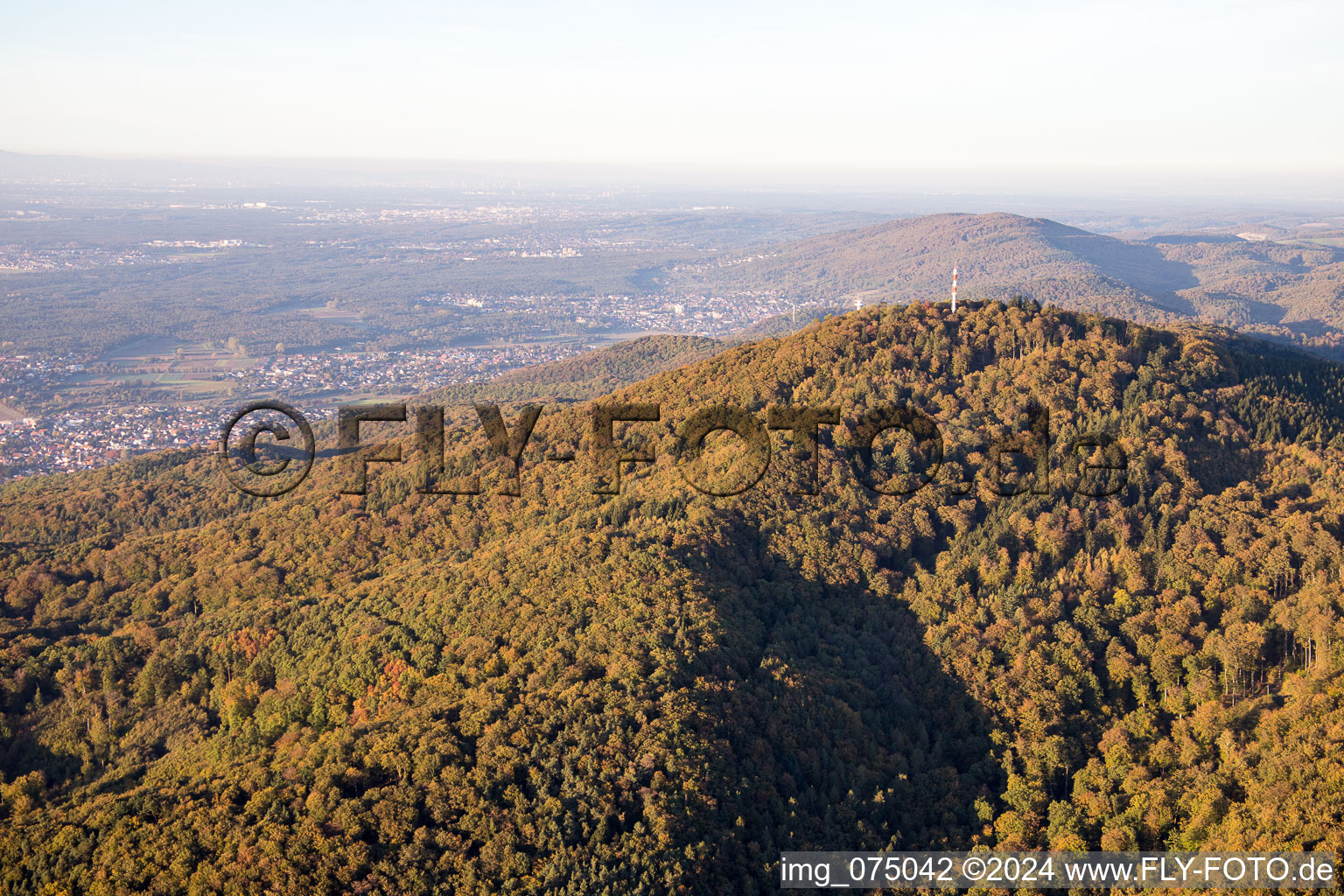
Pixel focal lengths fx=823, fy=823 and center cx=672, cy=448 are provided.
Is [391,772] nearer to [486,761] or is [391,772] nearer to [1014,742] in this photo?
[486,761]

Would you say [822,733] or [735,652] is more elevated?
[735,652]

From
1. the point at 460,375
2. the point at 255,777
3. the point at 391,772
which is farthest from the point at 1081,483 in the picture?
the point at 460,375

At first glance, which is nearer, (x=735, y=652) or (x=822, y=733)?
(x=822, y=733)

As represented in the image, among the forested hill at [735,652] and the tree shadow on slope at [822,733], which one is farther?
the tree shadow on slope at [822,733]

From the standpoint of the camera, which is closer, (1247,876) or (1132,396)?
(1247,876)
